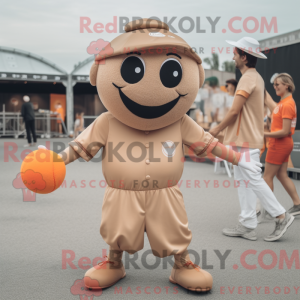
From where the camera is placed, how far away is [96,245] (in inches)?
150

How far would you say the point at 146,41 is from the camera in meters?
2.56

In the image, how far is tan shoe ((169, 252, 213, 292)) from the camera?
109 inches

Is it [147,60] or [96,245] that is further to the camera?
[96,245]

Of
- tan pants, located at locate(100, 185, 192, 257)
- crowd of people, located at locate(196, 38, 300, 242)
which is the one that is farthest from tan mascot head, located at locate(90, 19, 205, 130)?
crowd of people, located at locate(196, 38, 300, 242)

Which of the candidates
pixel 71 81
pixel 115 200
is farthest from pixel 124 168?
pixel 71 81

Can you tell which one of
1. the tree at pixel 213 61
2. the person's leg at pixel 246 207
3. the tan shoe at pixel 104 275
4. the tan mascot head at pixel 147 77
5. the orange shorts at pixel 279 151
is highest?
the tree at pixel 213 61

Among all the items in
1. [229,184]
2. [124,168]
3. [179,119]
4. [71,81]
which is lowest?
[229,184]

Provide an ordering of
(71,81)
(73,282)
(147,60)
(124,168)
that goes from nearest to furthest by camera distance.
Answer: (147,60)
(124,168)
(73,282)
(71,81)

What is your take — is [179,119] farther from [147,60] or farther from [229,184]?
[229,184]

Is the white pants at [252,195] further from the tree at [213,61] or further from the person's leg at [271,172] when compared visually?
the tree at [213,61]

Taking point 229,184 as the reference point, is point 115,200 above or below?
above

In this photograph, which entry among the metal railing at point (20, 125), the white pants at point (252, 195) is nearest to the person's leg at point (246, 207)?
the white pants at point (252, 195)

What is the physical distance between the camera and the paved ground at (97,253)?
9.32 ft

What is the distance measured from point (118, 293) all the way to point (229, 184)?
494 centimetres
